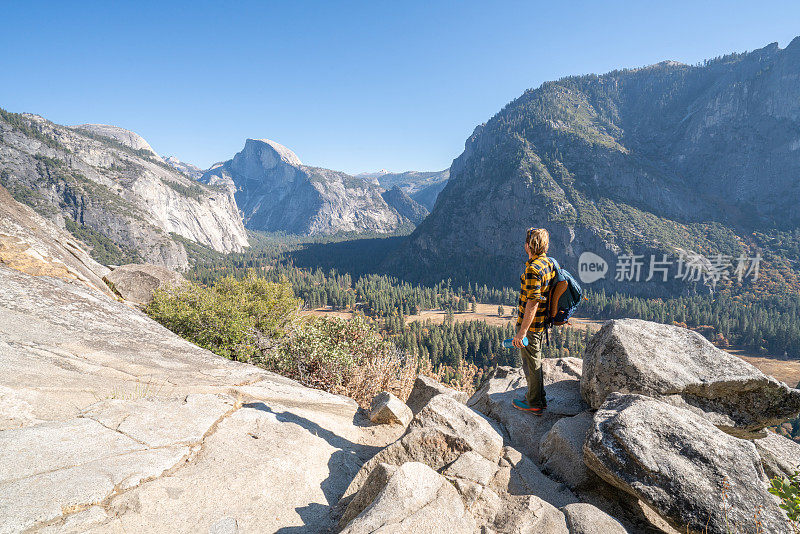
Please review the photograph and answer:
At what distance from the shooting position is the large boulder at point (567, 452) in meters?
4.70

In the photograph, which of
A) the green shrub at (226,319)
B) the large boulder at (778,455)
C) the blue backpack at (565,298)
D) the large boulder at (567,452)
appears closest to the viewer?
the large boulder at (567,452)

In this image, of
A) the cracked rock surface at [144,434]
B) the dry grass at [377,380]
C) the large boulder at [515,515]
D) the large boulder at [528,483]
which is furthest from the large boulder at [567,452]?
the dry grass at [377,380]

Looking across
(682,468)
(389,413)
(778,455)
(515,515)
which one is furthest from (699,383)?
(389,413)

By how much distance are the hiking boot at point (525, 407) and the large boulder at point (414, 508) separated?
373cm

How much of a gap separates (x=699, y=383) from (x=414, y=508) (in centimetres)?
557

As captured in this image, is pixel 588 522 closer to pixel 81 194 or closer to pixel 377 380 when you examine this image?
pixel 377 380

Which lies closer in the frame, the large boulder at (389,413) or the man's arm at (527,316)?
the man's arm at (527,316)

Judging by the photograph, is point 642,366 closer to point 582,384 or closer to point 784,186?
point 582,384

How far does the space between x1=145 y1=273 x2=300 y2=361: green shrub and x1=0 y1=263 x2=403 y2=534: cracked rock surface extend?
5.30 metres

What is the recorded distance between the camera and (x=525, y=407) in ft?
21.9

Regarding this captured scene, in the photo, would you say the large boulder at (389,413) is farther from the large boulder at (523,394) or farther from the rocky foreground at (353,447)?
the large boulder at (523,394)

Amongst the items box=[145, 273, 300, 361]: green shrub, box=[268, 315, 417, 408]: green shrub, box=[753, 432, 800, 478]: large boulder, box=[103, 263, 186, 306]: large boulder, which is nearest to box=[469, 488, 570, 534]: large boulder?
box=[753, 432, 800, 478]: large boulder

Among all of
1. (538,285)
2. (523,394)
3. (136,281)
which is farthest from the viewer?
(136,281)

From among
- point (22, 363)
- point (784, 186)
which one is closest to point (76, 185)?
point (22, 363)
